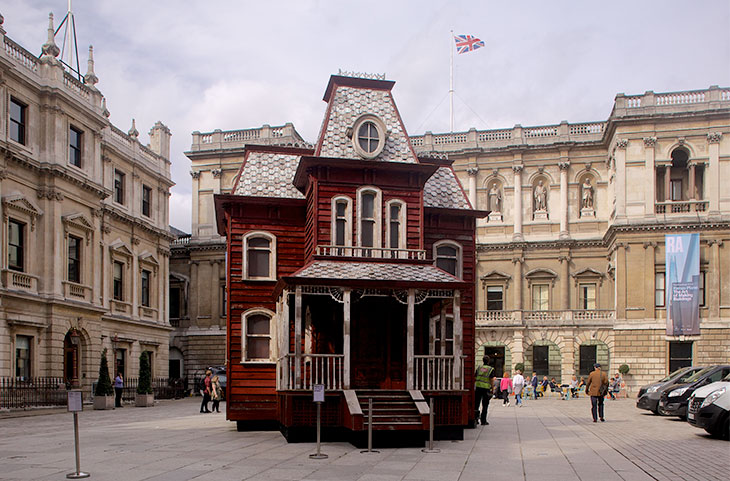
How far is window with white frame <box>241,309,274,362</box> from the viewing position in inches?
899

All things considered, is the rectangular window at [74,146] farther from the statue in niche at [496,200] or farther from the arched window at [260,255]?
the statue in niche at [496,200]

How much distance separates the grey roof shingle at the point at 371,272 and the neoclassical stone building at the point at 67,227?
16.8m

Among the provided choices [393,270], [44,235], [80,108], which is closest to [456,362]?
[393,270]

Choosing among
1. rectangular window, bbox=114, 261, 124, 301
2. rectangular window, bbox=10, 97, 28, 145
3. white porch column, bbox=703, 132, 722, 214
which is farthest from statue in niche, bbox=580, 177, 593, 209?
rectangular window, bbox=10, 97, 28, 145

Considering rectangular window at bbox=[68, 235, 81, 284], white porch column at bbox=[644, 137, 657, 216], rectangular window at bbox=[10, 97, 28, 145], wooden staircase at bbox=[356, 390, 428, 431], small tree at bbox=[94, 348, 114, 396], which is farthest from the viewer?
white porch column at bbox=[644, 137, 657, 216]

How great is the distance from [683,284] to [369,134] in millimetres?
29912

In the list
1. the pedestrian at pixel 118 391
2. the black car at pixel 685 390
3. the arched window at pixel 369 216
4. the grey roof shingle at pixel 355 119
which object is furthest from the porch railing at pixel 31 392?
the black car at pixel 685 390

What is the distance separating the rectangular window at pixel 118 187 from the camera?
42875mm

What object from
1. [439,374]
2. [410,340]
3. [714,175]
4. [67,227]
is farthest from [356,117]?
[714,175]

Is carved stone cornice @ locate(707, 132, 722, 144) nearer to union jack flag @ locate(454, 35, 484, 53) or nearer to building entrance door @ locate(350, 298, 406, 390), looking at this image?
union jack flag @ locate(454, 35, 484, 53)

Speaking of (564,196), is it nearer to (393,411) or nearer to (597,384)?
(597,384)

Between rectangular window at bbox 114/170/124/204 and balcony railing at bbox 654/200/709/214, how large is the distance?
3148 cm

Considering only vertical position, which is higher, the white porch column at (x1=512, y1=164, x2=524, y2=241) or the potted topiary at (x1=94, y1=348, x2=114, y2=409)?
the white porch column at (x1=512, y1=164, x2=524, y2=241)

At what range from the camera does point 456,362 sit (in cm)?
1959
